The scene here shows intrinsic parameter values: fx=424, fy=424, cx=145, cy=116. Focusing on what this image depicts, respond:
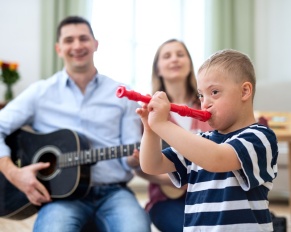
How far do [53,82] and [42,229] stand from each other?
1.57 ft

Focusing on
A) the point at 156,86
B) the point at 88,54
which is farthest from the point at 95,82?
the point at 156,86

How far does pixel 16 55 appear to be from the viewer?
8.87 ft

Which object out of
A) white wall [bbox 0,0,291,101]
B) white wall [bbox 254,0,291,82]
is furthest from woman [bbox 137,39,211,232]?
white wall [bbox 254,0,291,82]

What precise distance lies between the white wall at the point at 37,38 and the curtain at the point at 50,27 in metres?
0.05

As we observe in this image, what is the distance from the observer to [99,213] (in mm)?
1135

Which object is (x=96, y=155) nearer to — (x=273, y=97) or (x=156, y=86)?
(x=156, y=86)

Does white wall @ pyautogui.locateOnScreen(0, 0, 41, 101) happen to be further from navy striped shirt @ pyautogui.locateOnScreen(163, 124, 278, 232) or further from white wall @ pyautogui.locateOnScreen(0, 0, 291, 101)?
navy striped shirt @ pyautogui.locateOnScreen(163, 124, 278, 232)

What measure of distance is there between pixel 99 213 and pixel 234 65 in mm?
652

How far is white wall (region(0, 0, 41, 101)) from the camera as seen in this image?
8.53 ft

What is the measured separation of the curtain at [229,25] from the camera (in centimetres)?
298

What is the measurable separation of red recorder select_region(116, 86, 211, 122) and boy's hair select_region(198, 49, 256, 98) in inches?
2.8

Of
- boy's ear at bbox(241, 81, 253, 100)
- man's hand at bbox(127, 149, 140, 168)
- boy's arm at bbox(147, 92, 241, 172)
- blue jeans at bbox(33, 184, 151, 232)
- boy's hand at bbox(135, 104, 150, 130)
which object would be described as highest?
boy's ear at bbox(241, 81, 253, 100)

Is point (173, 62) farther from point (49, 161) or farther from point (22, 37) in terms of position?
point (22, 37)

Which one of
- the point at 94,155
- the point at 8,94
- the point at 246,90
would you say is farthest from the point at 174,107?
the point at 8,94
